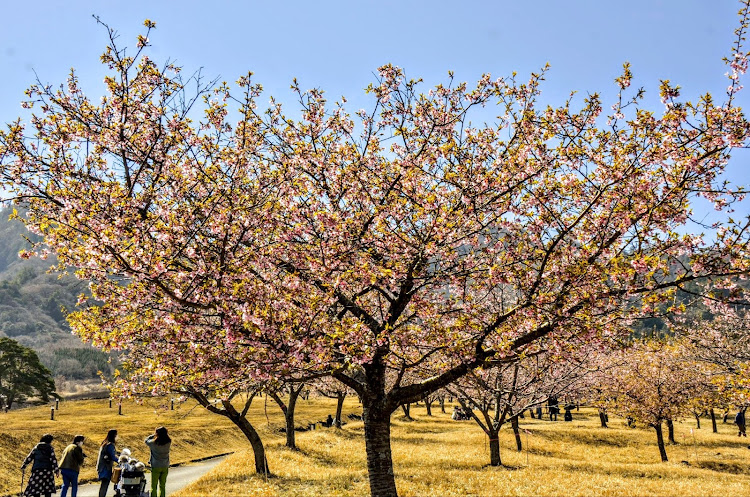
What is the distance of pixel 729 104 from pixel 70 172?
44.2 ft

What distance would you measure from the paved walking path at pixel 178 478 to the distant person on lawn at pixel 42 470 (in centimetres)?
754

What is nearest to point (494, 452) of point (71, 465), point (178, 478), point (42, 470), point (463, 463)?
point (463, 463)

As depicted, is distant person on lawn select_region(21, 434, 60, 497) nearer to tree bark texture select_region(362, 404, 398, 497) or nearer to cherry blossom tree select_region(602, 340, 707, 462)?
tree bark texture select_region(362, 404, 398, 497)

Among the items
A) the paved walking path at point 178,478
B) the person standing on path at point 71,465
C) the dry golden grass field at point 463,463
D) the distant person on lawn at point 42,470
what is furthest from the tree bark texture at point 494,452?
the distant person on lawn at point 42,470

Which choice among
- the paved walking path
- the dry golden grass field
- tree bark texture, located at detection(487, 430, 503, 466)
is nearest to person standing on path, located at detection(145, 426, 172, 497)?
the dry golden grass field

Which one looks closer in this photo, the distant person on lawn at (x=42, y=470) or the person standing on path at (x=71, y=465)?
the distant person on lawn at (x=42, y=470)

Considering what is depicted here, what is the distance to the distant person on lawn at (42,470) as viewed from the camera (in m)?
17.4

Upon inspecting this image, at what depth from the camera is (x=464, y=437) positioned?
1778 inches

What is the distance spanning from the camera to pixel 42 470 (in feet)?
58.2

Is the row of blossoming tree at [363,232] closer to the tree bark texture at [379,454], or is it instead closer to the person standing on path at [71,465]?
the tree bark texture at [379,454]

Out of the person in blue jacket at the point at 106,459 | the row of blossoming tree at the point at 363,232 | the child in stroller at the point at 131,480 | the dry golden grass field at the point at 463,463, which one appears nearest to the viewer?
the row of blossoming tree at the point at 363,232

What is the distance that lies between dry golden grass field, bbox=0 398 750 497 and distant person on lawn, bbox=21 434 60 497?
4765 mm

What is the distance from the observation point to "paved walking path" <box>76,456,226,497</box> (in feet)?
85.6

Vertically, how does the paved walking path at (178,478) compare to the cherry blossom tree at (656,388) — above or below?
below
